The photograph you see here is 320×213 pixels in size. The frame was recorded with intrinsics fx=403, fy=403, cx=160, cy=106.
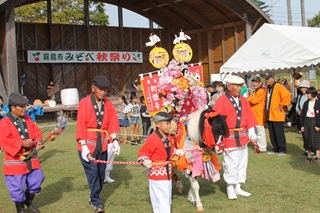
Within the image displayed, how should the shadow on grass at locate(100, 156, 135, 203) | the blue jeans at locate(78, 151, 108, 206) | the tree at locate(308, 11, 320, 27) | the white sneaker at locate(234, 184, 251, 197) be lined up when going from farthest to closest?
the tree at locate(308, 11, 320, 27)
the shadow on grass at locate(100, 156, 135, 203)
the white sneaker at locate(234, 184, 251, 197)
the blue jeans at locate(78, 151, 108, 206)

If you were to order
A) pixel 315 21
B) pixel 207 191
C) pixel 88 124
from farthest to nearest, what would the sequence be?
pixel 315 21 → pixel 207 191 → pixel 88 124

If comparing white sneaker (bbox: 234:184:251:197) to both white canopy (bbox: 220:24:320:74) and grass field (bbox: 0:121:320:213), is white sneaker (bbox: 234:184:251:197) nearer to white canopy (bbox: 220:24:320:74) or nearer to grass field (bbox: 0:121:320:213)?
grass field (bbox: 0:121:320:213)

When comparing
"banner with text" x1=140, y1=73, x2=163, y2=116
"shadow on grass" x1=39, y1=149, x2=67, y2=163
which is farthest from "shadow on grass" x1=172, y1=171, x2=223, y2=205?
"shadow on grass" x1=39, y1=149, x2=67, y2=163

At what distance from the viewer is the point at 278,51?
39.1ft

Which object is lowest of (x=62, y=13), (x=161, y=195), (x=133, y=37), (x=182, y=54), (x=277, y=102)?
(x=161, y=195)

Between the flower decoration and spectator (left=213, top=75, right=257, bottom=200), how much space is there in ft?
2.39

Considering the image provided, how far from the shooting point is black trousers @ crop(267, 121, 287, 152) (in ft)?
29.8

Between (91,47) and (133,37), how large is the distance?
2698mm

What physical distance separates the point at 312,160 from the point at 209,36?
15.3 m

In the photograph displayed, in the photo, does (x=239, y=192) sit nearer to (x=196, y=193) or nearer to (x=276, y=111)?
(x=196, y=193)

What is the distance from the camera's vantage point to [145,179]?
7.29 m

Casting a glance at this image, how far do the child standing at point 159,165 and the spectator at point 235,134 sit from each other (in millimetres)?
1420

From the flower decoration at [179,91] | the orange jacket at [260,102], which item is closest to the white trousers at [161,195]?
the flower decoration at [179,91]

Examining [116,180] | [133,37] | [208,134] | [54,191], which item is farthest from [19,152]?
[133,37]
